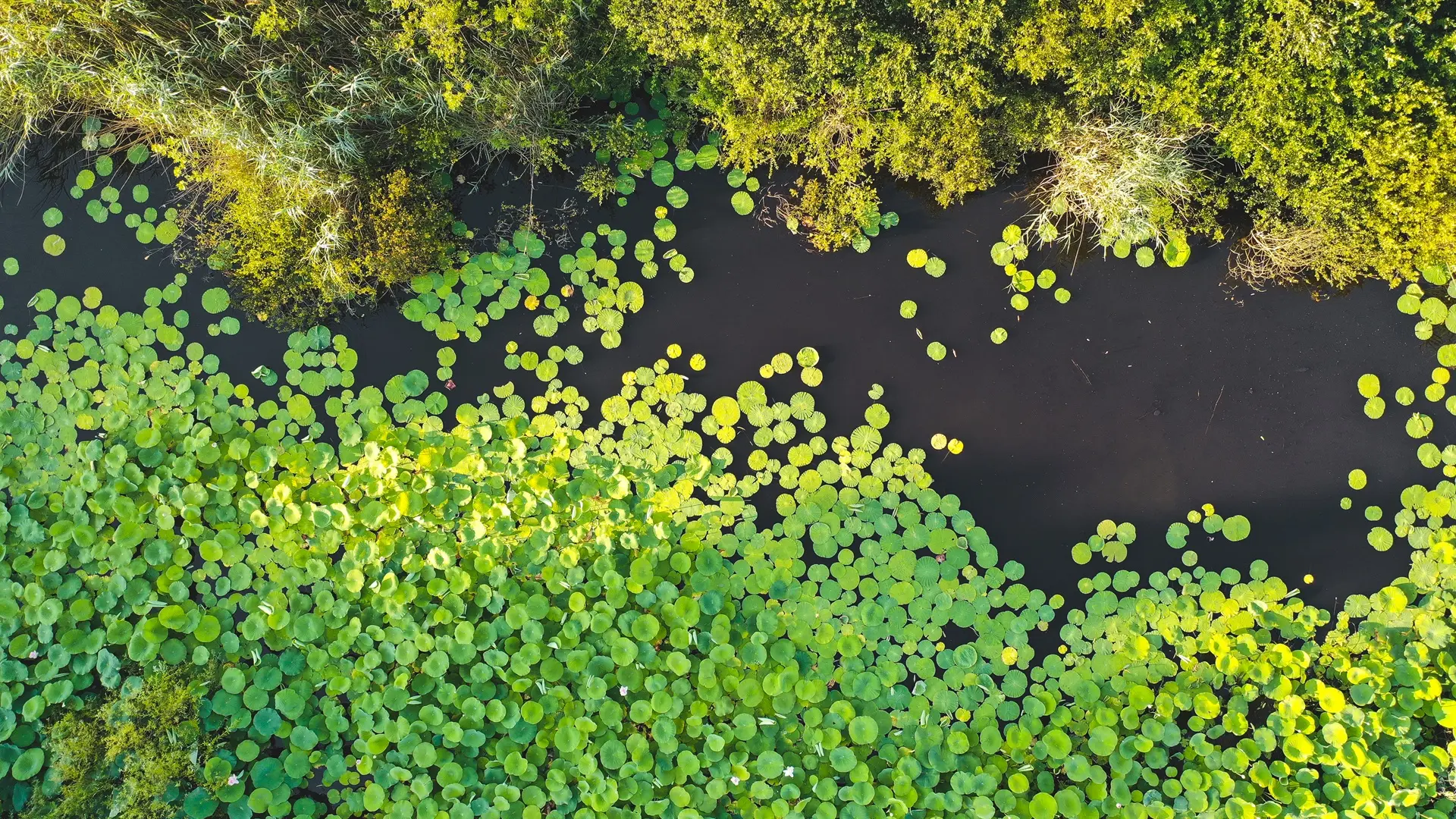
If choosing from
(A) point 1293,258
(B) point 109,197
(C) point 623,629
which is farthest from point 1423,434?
(B) point 109,197

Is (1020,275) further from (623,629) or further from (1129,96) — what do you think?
(623,629)

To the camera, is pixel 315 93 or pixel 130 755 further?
pixel 315 93

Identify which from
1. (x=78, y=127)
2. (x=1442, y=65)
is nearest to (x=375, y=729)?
(x=78, y=127)

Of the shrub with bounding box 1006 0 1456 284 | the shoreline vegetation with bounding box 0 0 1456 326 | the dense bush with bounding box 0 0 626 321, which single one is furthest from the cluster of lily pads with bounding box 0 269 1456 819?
the shrub with bounding box 1006 0 1456 284

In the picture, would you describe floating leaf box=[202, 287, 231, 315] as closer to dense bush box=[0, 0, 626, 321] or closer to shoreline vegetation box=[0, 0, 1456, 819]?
shoreline vegetation box=[0, 0, 1456, 819]

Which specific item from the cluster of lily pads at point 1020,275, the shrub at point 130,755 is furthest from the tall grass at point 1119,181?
the shrub at point 130,755

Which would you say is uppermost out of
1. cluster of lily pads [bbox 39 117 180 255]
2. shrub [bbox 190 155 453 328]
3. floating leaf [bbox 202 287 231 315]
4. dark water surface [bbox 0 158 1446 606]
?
dark water surface [bbox 0 158 1446 606]

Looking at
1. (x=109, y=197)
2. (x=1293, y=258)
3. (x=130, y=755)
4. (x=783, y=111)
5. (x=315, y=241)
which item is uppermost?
(x=1293, y=258)
